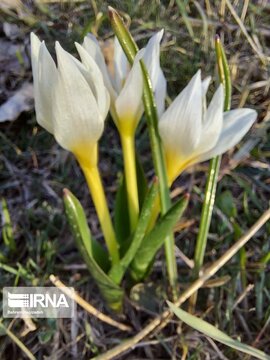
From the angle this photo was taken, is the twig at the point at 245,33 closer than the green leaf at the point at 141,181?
No

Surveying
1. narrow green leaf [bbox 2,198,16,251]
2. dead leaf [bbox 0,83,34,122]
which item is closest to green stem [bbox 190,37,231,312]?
narrow green leaf [bbox 2,198,16,251]

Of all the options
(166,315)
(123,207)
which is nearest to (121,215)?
(123,207)

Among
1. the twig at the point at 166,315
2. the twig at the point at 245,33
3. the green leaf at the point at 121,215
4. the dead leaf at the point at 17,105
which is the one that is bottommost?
the twig at the point at 166,315

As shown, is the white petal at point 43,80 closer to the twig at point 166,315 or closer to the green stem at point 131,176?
the green stem at point 131,176

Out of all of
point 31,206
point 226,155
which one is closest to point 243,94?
point 226,155

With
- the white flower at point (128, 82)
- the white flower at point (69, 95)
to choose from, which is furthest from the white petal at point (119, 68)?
the white flower at point (69, 95)

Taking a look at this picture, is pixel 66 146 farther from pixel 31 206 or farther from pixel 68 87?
pixel 31 206
